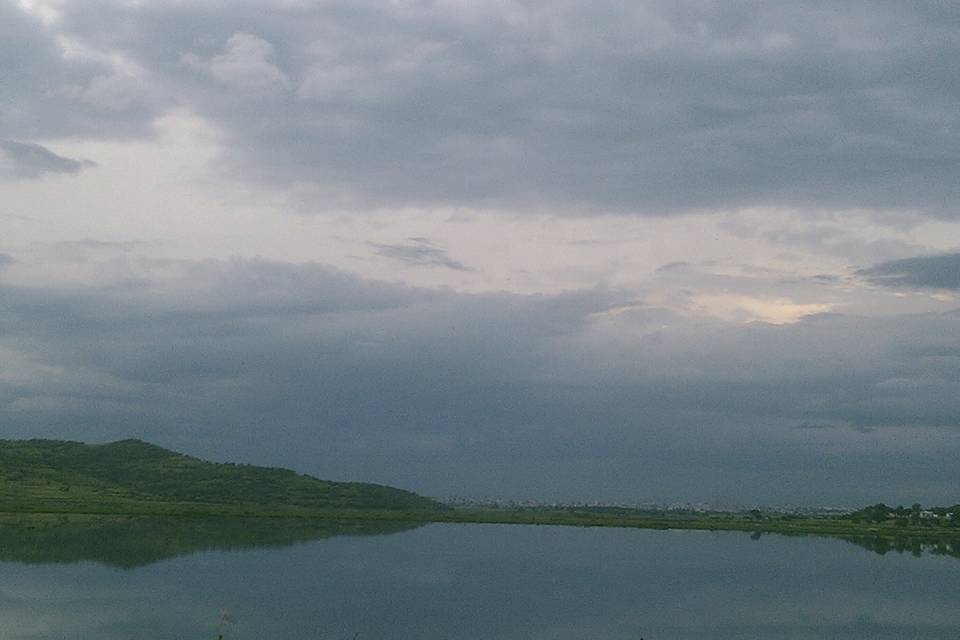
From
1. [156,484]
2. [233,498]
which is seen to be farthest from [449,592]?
[156,484]

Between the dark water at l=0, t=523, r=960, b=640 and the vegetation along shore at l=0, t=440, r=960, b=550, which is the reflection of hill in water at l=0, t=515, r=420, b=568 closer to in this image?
the dark water at l=0, t=523, r=960, b=640

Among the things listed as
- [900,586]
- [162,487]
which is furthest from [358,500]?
[900,586]

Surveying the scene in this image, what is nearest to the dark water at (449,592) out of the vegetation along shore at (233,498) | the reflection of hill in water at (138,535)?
the reflection of hill in water at (138,535)

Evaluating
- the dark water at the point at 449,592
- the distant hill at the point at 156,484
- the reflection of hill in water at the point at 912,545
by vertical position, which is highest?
the distant hill at the point at 156,484

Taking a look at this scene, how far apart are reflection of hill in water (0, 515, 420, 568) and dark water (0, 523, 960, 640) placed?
0.34 m

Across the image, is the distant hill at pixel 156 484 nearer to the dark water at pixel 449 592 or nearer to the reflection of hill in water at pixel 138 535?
the reflection of hill in water at pixel 138 535

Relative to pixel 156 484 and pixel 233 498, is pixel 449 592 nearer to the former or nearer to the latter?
pixel 233 498

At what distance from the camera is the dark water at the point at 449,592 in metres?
29.4

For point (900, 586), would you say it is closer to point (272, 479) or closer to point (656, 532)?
point (656, 532)

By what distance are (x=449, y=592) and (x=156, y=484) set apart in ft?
279

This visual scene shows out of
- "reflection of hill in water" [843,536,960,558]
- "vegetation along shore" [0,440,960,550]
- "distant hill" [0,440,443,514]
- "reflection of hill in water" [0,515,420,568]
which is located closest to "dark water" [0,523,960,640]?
"reflection of hill in water" [0,515,420,568]

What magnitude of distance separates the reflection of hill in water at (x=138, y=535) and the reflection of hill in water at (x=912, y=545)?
41390 millimetres

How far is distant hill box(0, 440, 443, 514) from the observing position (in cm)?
8869

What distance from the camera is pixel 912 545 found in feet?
257
